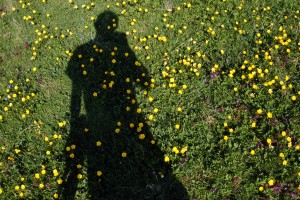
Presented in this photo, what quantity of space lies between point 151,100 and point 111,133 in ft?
3.43

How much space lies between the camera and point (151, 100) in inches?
234

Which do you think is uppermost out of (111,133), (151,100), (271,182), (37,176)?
(151,100)

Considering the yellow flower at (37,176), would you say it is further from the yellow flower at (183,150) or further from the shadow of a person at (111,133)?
the yellow flower at (183,150)

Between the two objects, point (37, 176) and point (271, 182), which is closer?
point (271, 182)

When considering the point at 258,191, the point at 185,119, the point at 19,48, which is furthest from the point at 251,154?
the point at 19,48

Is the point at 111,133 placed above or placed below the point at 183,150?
below

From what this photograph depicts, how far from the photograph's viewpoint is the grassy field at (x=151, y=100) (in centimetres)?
508

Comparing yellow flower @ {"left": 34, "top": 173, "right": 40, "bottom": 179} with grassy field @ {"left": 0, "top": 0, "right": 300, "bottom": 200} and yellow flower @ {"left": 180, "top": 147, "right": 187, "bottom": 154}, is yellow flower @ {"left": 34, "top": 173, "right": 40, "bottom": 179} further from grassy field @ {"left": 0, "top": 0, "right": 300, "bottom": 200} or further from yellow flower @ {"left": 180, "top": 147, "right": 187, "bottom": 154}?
yellow flower @ {"left": 180, "top": 147, "right": 187, "bottom": 154}

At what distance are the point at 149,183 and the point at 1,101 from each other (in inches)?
147

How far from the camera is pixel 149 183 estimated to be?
508 centimetres

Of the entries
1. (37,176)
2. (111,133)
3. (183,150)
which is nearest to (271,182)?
(183,150)

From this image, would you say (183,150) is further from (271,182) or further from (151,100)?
(271,182)

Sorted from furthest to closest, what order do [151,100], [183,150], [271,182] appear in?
[151,100]
[183,150]
[271,182]

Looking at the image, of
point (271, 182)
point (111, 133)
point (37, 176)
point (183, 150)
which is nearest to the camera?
point (271, 182)
